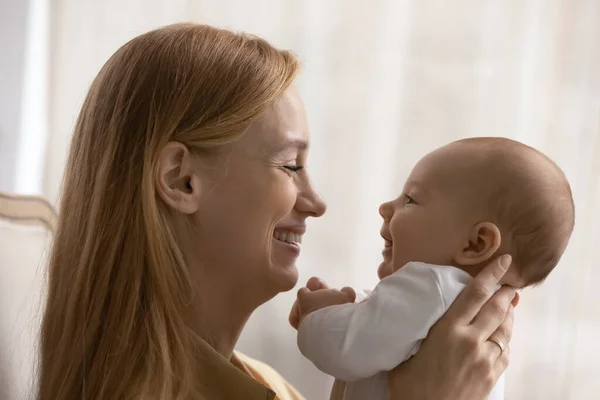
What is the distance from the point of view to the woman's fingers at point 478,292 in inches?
55.4

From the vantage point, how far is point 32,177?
6.49 ft

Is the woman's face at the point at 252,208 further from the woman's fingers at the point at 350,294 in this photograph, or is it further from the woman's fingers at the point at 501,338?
the woman's fingers at the point at 501,338

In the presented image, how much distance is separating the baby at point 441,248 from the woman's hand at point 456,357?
0.07 feet

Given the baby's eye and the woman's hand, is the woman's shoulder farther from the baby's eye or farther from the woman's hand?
the baby's eye

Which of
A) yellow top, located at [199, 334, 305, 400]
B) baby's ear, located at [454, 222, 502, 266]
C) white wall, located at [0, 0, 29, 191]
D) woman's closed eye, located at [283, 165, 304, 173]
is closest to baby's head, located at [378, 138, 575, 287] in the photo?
baby's ear, located at [454, 222, 502, 266]

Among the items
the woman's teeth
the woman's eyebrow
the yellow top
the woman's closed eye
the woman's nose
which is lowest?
Answer: the yellow top

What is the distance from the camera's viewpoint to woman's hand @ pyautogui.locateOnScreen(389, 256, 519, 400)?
141cm

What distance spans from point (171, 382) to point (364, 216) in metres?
0.89

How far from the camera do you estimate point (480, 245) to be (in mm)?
1448

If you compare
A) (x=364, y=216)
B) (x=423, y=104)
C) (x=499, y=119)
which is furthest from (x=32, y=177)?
(x=499, y=119)

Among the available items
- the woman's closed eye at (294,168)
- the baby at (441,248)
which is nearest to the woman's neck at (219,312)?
the baby at (441,248)

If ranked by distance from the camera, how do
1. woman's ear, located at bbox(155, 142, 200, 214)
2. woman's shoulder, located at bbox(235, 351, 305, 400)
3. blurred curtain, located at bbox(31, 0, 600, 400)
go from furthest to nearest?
1. blurred curtain, located at bbox(31, 0, 600, 400)
2. woman's shoulder, located at bbox(235, 351, 305, 400)
3. woman's ear, located at bbox(155, 142, 200, 214)

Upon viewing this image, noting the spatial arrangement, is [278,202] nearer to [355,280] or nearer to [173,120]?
[173,120]

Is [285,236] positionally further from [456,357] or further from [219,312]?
[456,357]
